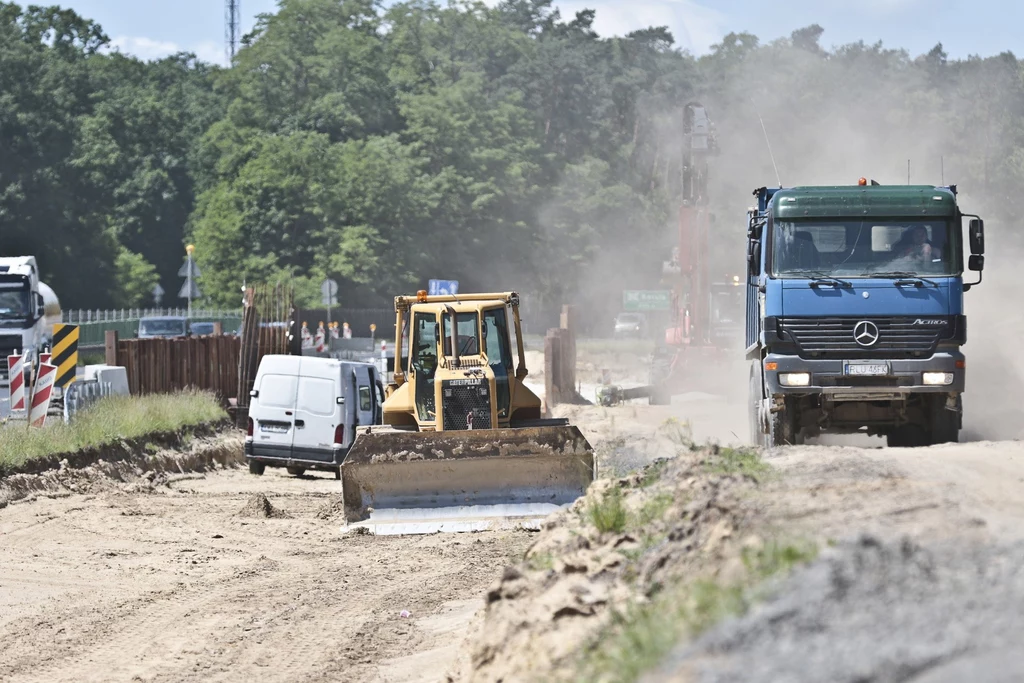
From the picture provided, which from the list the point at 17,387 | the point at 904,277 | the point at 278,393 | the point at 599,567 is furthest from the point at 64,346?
the point at 599,567

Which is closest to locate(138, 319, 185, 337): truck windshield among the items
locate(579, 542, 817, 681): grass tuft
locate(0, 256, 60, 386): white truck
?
locate(0, 256, 60, 386): white truck

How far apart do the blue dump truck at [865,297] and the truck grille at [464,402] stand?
3.36 metres

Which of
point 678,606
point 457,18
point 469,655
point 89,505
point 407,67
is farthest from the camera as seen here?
point 457,18

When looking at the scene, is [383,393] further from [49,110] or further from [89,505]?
[49,110]

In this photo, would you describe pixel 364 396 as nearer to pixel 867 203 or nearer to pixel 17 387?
pixel 17 387

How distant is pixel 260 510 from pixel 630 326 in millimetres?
68535

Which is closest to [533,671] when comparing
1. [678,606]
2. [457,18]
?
[678,606]

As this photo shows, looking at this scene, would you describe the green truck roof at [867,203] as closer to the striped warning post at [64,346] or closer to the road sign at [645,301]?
the striped warning post at [64,346]

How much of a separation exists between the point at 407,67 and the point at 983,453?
92.2 meters

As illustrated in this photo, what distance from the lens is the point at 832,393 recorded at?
637 inches

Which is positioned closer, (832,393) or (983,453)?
(983,453)

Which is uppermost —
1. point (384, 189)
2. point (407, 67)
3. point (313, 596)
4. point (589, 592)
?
point (407, 67)

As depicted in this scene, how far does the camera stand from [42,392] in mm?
23094

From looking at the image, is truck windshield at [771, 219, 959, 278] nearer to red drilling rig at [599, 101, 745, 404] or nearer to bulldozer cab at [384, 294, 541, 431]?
bulldozer cab at [384, 294, 541, 431]
